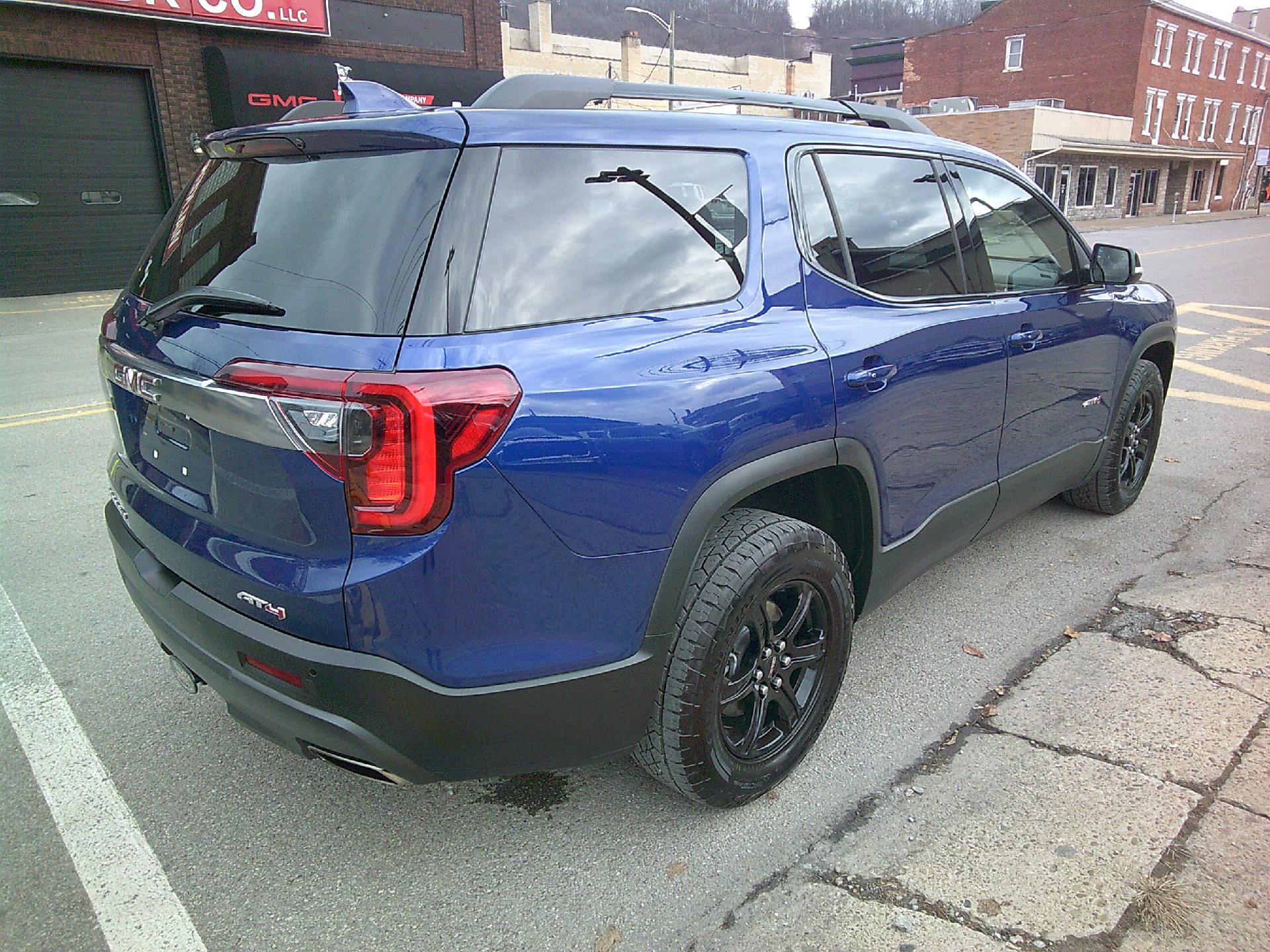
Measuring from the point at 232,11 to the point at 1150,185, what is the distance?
48.4 m

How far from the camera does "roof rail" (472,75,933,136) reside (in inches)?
91.8

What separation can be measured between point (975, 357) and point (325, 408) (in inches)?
90.9

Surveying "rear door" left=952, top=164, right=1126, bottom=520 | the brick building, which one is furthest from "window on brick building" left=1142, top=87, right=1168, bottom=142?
"rear door" left=952, top=164, right=1126, bottom=520

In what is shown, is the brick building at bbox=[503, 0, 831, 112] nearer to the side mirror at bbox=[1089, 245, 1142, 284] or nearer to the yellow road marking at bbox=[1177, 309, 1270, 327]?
the yellow road marking at bbox=[1177, 309, 1270, 327]

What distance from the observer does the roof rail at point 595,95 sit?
2.33 meters

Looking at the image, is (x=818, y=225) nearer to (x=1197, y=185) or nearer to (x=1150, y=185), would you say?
(x=1150, y=185)

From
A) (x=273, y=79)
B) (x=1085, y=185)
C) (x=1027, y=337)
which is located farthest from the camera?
(x=1085, y=185)

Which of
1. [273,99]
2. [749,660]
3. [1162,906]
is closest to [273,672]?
[749,660]

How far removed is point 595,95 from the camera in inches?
98.7

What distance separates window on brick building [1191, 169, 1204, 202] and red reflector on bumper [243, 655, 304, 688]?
63.1 metres

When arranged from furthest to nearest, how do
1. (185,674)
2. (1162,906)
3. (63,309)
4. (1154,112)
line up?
(1154,112) → (63,309) → (185,674) → (1162,906)

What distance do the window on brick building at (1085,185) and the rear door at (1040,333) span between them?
44.6 meters

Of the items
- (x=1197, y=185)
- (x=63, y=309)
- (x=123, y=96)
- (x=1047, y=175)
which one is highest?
(x=123, y=96)

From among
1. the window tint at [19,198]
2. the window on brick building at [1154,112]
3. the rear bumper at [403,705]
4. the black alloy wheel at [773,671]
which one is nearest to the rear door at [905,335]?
the black alloy wheel at [773,671]
